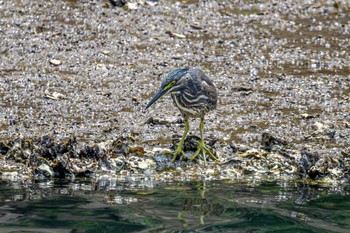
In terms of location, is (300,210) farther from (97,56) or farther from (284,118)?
(97,56)

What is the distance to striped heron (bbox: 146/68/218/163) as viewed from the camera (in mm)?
8492

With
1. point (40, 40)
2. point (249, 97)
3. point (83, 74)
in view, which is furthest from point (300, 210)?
point (40, 40)

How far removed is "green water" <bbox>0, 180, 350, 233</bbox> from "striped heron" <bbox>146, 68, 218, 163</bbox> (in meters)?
0.70

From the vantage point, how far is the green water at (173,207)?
6812 millimetres

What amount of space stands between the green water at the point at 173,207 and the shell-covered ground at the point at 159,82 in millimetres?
370

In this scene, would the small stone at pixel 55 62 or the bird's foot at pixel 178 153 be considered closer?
the bird's foot at pixel 178 153

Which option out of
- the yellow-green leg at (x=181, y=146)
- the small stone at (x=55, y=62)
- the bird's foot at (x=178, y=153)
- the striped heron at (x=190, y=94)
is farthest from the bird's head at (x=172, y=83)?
the small stone at (x=55, y=62)

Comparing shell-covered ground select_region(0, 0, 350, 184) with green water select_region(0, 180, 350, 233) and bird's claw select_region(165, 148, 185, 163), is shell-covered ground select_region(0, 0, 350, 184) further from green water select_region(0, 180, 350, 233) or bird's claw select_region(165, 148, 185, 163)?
green water select_region(0, 180, 350, 233)

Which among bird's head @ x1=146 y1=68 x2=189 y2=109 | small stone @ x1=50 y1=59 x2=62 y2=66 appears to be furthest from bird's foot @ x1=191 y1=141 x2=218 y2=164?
small stone @ x1=50 y1=59 x2=62 y2=66

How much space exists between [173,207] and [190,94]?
5.21 ft

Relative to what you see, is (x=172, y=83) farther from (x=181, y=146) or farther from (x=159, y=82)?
(x=159, y=82)

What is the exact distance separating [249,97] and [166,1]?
3.03 metres

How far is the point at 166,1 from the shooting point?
12.8m

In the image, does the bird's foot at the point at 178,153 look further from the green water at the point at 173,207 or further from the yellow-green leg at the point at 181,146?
the green water at the point at 173,207
